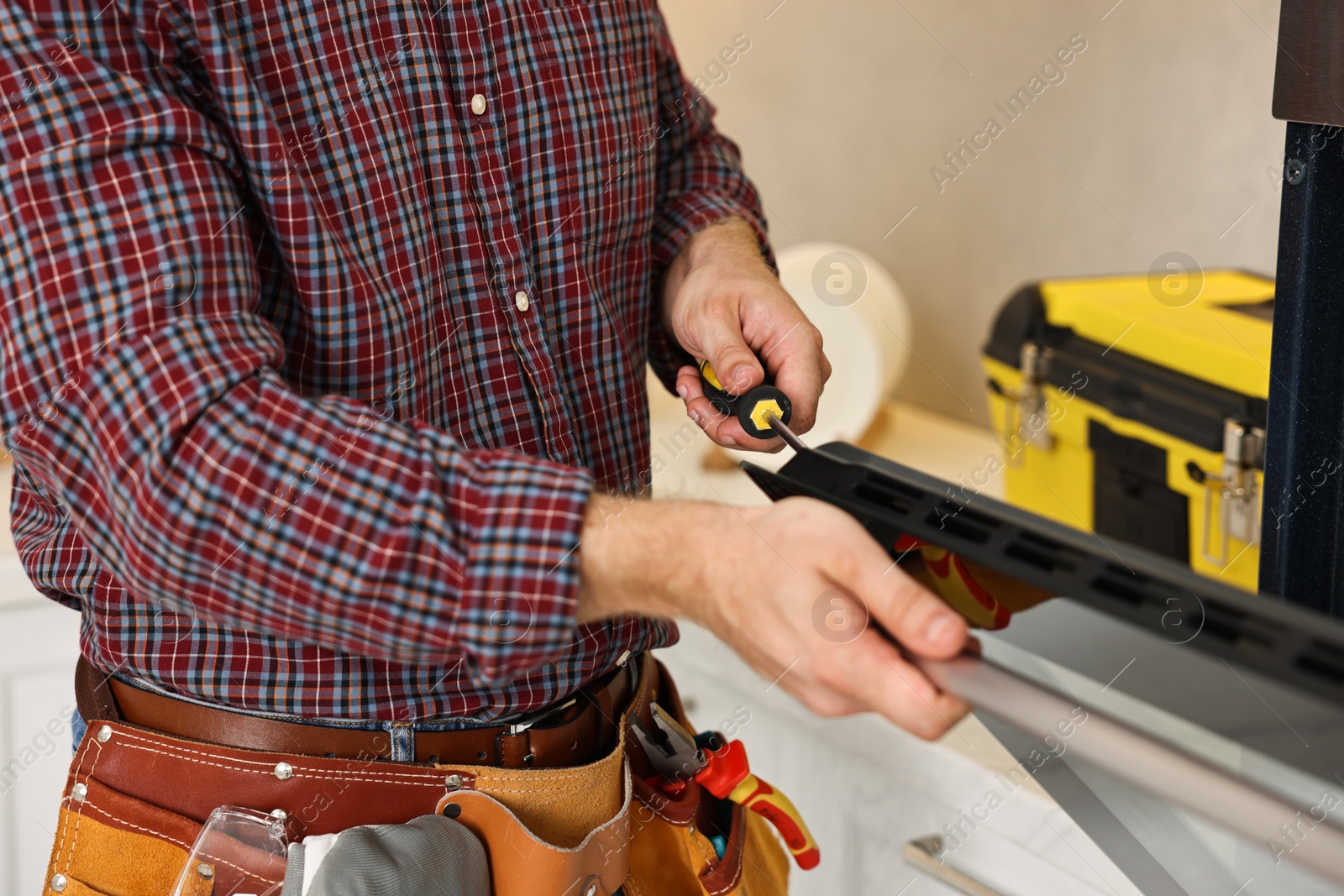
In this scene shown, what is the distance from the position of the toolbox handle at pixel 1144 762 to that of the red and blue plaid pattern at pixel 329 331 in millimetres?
175

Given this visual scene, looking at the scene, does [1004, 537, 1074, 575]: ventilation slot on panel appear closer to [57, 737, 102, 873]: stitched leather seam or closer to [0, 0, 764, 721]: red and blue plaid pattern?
[0, 0, 764, 721]: red and blue plaid pattern

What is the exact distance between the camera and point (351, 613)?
1.69ft

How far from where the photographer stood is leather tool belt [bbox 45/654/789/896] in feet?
2.29

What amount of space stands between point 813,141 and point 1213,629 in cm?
185

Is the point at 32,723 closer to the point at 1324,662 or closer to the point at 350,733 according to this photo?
the point at 350,733

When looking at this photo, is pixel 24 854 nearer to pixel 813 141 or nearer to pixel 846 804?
pixel 846 804

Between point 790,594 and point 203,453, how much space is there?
0.25 metres

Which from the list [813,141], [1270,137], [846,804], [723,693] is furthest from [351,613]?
[813,141]

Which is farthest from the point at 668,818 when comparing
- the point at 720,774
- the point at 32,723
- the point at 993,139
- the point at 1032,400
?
the point at 993,139

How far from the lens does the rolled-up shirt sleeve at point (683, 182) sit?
36.4 inches

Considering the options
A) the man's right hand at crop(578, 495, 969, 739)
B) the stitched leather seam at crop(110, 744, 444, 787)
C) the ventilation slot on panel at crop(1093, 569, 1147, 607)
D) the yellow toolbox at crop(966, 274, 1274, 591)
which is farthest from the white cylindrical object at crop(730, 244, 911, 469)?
the ventilation slot on panel at crop(1093, 569, 1147, 607)

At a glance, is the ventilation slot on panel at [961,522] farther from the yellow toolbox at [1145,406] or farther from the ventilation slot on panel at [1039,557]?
the yellow toolbox at [1145,406]

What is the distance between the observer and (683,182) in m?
0.97

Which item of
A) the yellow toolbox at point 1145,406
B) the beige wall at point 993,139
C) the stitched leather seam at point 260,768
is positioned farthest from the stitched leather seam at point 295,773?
the beige wall at point 993,139
